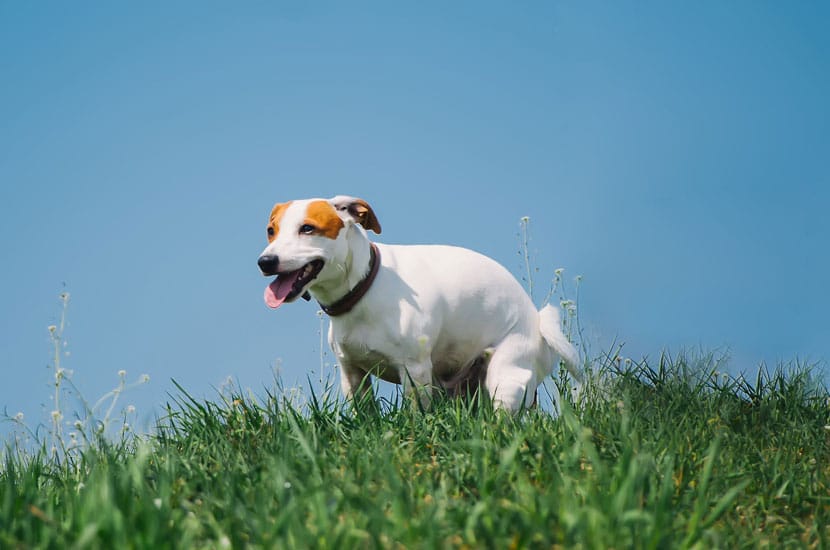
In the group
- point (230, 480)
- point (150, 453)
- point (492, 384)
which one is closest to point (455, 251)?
point (492, 384)

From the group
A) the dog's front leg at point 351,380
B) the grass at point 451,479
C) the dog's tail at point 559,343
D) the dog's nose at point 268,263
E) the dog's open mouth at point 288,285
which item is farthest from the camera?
the dog's tail at point 559,343

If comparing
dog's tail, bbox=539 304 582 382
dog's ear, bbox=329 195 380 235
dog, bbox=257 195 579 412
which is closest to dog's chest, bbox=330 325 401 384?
dog, bbox=257 195 579 412

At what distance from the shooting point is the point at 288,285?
16.4 ft

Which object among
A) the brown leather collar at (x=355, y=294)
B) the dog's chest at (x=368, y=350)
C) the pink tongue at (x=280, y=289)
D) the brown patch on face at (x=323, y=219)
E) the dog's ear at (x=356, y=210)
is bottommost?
the dog's chest at (x=368, y=350)

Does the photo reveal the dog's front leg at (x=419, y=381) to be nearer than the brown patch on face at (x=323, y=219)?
No

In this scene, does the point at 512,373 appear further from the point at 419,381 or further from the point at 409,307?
the point at 409,307

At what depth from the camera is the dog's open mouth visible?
4992mm

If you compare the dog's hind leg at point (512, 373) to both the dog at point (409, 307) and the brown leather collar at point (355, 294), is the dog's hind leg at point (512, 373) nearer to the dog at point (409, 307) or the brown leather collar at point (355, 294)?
the dog at point (409, 307)

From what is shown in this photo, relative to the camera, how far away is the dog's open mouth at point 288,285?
4.99 m

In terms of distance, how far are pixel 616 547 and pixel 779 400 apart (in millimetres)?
4097

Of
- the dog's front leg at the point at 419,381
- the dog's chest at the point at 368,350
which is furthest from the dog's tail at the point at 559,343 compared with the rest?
the dog's chest at the point at 368,350

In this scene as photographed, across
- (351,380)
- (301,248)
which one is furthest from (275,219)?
(351,380)

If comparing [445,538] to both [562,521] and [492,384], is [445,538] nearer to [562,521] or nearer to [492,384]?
[562,521]

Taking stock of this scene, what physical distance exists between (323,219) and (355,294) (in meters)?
0.53
